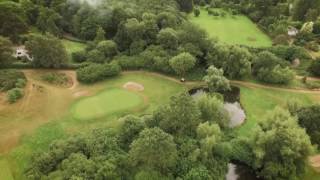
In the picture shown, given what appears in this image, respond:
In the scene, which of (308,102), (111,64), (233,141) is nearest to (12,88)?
(111,64)

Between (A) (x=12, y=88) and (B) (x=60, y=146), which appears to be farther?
(A) (x=12, y=88)

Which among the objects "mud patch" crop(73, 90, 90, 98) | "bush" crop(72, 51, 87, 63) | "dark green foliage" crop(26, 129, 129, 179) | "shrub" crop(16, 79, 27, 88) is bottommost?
"dark green foliage" crop(26, 129, 129, 179)

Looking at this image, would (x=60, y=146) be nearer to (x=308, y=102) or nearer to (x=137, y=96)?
(x=137, y=96)

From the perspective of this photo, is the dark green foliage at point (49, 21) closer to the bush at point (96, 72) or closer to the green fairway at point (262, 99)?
the bush at point (96, 72)

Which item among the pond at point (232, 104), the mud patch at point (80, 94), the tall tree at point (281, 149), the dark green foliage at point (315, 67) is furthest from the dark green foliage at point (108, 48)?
the dark green foliage at point (315, 67)

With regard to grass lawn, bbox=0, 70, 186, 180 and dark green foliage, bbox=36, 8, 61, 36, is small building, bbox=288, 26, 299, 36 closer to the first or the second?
grass lawn, bbox=0, 70, 186, 180

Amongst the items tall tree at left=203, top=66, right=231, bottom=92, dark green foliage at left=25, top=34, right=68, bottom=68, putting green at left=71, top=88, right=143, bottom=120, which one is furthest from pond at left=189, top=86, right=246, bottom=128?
dark green foliage at left=25, top=34, right=68, bottom=68

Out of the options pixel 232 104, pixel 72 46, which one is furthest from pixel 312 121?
pixel 72 46
